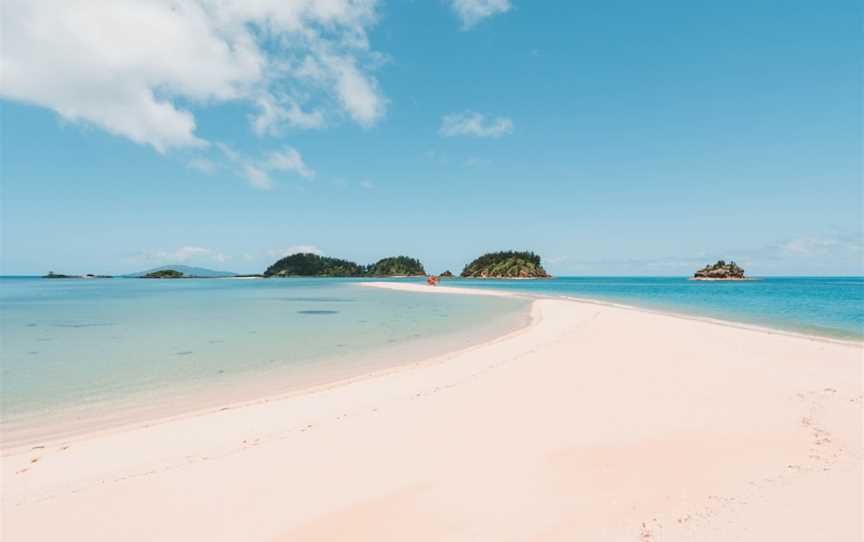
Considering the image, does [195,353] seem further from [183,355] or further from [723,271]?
[723,271]

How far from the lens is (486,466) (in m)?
6.59

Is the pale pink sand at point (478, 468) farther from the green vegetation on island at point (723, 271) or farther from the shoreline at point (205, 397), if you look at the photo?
the green vegetation on island at point (723, 271)

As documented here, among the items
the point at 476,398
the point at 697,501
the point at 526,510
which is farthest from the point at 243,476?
the point at 697,501

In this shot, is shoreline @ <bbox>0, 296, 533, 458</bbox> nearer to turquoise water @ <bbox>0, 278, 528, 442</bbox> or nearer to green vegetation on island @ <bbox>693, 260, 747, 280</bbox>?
turquoise water @ <bbox>0, 278, 528, 442</bbox>

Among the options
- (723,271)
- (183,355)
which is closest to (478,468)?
(183,355)

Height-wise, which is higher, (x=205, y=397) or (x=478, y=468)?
(x=478, y=468)

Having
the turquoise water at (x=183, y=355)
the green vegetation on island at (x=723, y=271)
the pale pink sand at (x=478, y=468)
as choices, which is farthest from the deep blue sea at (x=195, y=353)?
the green vegetation on island at (x=723, y=271)

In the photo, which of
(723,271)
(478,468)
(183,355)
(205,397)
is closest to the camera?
(478,468)

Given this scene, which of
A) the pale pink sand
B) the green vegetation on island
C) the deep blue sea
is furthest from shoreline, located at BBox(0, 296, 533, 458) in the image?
the green vegetation on island

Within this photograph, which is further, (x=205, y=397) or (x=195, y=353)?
(x=195, y=353)

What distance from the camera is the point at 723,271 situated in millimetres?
172125

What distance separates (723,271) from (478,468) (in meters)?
215

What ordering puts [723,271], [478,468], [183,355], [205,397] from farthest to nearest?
1. [723,271]
2. [183,355]
3. [205,397]
4. [478,468]

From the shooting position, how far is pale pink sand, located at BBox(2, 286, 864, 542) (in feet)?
16.5
